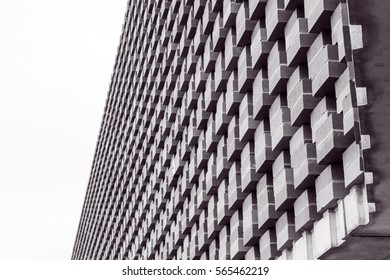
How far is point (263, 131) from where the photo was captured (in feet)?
112

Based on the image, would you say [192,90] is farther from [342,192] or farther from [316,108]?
[342,192]

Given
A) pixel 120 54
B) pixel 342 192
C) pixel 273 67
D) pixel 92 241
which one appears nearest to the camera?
pixel 342 192

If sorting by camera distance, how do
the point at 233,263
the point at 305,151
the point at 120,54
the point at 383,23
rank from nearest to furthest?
the point at 383,23 < the point at 233,263 < the point at 305,151 < the point at 120,54

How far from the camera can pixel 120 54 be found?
88125 mm

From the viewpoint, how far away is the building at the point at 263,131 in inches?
626

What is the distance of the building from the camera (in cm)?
1589

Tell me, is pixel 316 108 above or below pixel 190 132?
below

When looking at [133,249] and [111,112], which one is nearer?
[133,249]

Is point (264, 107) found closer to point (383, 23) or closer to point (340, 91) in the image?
point (340, 91)

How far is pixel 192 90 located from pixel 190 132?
255 cm

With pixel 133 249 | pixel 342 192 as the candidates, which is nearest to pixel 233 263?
pixel 342 192

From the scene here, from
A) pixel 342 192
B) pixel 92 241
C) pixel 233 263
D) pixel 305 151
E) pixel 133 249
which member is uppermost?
pixel 92 241

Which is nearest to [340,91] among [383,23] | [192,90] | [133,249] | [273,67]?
[273,67]

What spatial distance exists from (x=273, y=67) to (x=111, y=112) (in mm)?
60933
